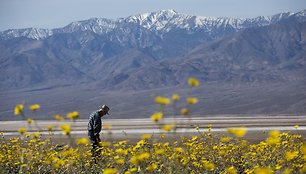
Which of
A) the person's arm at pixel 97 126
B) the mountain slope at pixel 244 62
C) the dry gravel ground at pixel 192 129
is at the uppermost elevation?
the mountain slope at pixel 244 62

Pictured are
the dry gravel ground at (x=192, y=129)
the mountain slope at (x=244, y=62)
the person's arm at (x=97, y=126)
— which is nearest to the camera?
the person's arm at (x=97, y=126)

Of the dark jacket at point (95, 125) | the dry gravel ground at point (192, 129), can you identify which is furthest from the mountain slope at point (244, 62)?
the dark jacket at point (95, 125)

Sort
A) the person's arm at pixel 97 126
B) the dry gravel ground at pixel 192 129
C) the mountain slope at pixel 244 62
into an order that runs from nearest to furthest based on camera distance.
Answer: the person's arm at pixel 97 126 → the dry gravel ground at pixel 192 129 → the mountain slope at pixel 244 62

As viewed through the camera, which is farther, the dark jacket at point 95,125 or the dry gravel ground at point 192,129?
the dry gravel ground at point 192,129

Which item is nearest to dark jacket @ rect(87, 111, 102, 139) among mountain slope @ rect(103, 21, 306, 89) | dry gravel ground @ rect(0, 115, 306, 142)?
dry gravel ground @ rect(0, 115, 306, 142)

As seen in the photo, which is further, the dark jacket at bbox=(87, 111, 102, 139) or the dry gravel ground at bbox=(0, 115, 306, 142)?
the dry gravel ground at bbox=(0, 115, 306, 142)

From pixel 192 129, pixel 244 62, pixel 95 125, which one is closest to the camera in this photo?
pixel 95 125

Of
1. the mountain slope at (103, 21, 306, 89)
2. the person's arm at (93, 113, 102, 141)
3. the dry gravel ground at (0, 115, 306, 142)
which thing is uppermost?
the mountain slope at (103, 21, 306, 89)

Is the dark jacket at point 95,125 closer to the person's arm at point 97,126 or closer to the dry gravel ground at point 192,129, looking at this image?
the person's arm at point 97,126

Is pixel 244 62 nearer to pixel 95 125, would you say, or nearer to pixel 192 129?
pixel 192 129

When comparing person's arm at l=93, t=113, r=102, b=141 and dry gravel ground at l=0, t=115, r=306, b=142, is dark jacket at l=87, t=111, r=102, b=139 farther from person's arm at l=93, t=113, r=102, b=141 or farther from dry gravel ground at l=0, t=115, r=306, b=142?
dry gravel ground at l=0, t=115, r=306, b=142

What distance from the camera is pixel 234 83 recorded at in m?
115

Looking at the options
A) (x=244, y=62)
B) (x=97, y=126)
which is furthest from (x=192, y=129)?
(x=244, y=62)

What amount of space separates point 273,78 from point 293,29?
8256 centimetres
